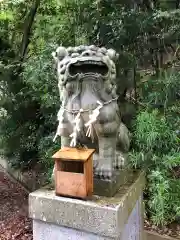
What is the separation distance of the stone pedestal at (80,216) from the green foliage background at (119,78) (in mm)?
753

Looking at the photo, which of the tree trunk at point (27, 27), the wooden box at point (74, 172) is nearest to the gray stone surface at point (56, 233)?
the wooden box at point (74, 172)

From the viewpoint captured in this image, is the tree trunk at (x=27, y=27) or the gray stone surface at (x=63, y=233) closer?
the gray stone surface at (x=63, y=233)

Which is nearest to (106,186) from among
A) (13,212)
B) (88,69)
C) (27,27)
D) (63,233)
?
(63,233)

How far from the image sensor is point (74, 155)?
3.96ft

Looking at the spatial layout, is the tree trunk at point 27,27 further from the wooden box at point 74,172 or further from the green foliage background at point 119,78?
the wooden box at point 74,172

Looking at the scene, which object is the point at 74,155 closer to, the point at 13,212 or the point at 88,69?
the point at 88,69

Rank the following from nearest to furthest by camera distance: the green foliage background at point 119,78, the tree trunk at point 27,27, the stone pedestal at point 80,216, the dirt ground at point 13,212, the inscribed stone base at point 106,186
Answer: the stone pedestal at point 80,216, the inscribed stone base at point 106,186, the green foliage background at point 119,78, the dirt ground at point 13,212, the tree trunk at point 27,27

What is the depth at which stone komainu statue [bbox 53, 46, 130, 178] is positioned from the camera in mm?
1250

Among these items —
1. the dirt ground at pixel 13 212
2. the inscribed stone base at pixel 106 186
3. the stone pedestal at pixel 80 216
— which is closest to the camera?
the stone pedestal at pixel 80 216

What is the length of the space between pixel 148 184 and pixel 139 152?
0.86 feet

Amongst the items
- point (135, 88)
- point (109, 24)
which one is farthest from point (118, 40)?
point (135, 88)

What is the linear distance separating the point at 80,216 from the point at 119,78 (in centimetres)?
162

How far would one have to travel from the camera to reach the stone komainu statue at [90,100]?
4.10ft

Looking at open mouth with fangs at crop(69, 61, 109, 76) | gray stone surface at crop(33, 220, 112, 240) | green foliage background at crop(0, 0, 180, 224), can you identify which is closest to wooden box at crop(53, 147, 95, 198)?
gray stone surface at crop(33, 220, 112, 240)
